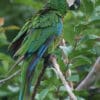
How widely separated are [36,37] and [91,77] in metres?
0.42

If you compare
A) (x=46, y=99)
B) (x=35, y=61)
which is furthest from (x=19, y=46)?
(x=46, y=99)

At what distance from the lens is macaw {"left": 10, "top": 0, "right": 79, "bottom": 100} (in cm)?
176

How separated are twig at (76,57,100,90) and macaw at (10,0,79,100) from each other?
0.31 m

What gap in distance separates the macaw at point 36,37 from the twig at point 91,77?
1.03ft

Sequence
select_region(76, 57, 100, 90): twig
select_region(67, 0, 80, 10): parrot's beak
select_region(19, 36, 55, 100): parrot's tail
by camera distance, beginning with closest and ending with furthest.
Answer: select_region(19, 36, 55, 100): parrot's tail < select_region(67, 0, 80, 10): parrot's beak < select_region(76, 57, 100, 90): twig

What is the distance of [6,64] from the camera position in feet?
8.30

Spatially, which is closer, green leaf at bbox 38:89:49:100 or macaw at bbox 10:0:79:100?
macaw at bbox 10:0:79:100

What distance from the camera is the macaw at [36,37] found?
1.76 meters

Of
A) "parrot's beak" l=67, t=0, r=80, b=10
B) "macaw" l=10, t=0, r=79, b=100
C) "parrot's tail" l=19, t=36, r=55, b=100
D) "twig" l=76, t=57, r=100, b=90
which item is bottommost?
"twig" l=76, t=57, r=100, b=90

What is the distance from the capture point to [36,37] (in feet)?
6.08

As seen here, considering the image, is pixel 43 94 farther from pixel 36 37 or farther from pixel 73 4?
pixel 73 4

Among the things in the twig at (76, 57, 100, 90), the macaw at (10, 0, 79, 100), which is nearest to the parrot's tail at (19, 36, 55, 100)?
the macaw at (10, 0, 79, 100)

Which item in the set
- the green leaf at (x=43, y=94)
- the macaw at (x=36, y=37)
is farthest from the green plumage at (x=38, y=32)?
the green leaf at (x=43, y=94)

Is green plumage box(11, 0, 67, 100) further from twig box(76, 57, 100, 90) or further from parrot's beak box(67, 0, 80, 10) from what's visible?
twig box(76, 57, 100, 90)
